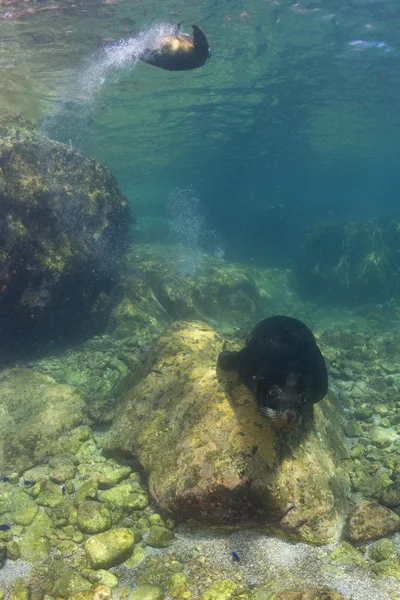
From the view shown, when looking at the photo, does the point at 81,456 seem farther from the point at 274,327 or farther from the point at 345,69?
the point at 345,69

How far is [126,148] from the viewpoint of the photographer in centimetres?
3456

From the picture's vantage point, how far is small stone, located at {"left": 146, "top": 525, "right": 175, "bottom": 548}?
3783mm

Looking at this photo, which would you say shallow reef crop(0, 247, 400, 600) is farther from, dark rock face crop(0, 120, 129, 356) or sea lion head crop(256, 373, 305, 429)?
dark rock face crop(0, 120, 129, 356)

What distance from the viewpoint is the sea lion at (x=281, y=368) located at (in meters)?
3.48

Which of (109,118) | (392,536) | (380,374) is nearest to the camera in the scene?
(392,536)

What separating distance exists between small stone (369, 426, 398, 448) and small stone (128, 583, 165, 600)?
422cm

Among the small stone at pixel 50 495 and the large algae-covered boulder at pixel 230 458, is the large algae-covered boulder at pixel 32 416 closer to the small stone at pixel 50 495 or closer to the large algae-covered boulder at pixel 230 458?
the small stone at pixel 50 495

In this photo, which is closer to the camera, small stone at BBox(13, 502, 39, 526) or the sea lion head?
the sea lion head

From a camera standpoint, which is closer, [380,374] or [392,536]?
[392,536]

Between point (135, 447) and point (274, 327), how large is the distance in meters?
2.71

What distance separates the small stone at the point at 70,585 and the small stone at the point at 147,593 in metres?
0.43

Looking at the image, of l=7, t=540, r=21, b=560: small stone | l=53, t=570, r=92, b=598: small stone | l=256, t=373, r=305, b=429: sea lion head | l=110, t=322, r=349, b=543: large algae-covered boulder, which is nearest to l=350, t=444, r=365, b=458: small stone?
l=110, t=322, r=349, b=543: large algae-covered boulder

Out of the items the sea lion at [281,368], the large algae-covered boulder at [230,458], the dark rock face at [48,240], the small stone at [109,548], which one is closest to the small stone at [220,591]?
the large algae-covered boulder at [230,458]

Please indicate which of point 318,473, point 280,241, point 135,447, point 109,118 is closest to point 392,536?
point 318,473
